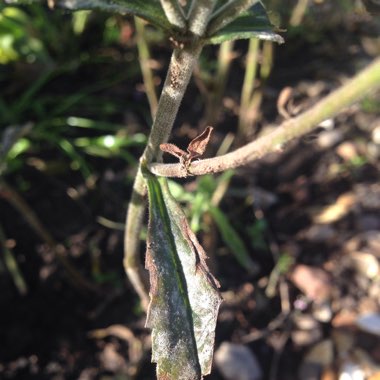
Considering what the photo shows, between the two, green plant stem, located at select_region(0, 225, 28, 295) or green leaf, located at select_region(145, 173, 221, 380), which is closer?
green leaf, located at select_region(145, 173, 221, 380)

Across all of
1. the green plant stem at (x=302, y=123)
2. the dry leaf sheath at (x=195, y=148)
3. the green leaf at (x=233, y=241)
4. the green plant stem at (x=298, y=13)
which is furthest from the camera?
the green plant stem at (x=298, y=13)

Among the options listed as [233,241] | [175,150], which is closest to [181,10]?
[175,150]

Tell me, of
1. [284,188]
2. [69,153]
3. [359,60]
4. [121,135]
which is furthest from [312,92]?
[69,153]

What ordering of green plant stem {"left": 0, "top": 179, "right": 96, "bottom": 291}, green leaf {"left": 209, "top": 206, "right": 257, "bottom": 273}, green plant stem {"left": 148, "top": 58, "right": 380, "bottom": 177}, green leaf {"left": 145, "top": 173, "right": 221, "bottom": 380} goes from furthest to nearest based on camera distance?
green leaf {"left": 209, "top": 206, "right": 257, "bottom": 273} < green plant stem {"left": 0, "top": 179, "right": 96, "bottom": 291} < green leaf {"left": 145, "top": 173, "right": 221, "bottom": 380} < green plant stem {"left": 148, "top": 58, "right": 380, "bottom": 177}

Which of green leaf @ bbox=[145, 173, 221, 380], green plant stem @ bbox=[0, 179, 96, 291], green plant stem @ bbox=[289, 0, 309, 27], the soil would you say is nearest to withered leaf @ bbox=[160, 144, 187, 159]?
green leaf @ bbox=[145, 173, 221, 380]

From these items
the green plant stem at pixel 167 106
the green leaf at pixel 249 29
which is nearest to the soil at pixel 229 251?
the green plant stem at pixel 167 106

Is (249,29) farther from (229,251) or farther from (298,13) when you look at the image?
(298,13)

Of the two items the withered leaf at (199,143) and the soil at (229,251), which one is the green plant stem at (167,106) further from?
the soil at (229,251)

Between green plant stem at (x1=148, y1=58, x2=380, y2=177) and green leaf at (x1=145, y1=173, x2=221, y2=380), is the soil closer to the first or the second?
green leaf at (x1=145, y1=173, x2=221, y2=380)
